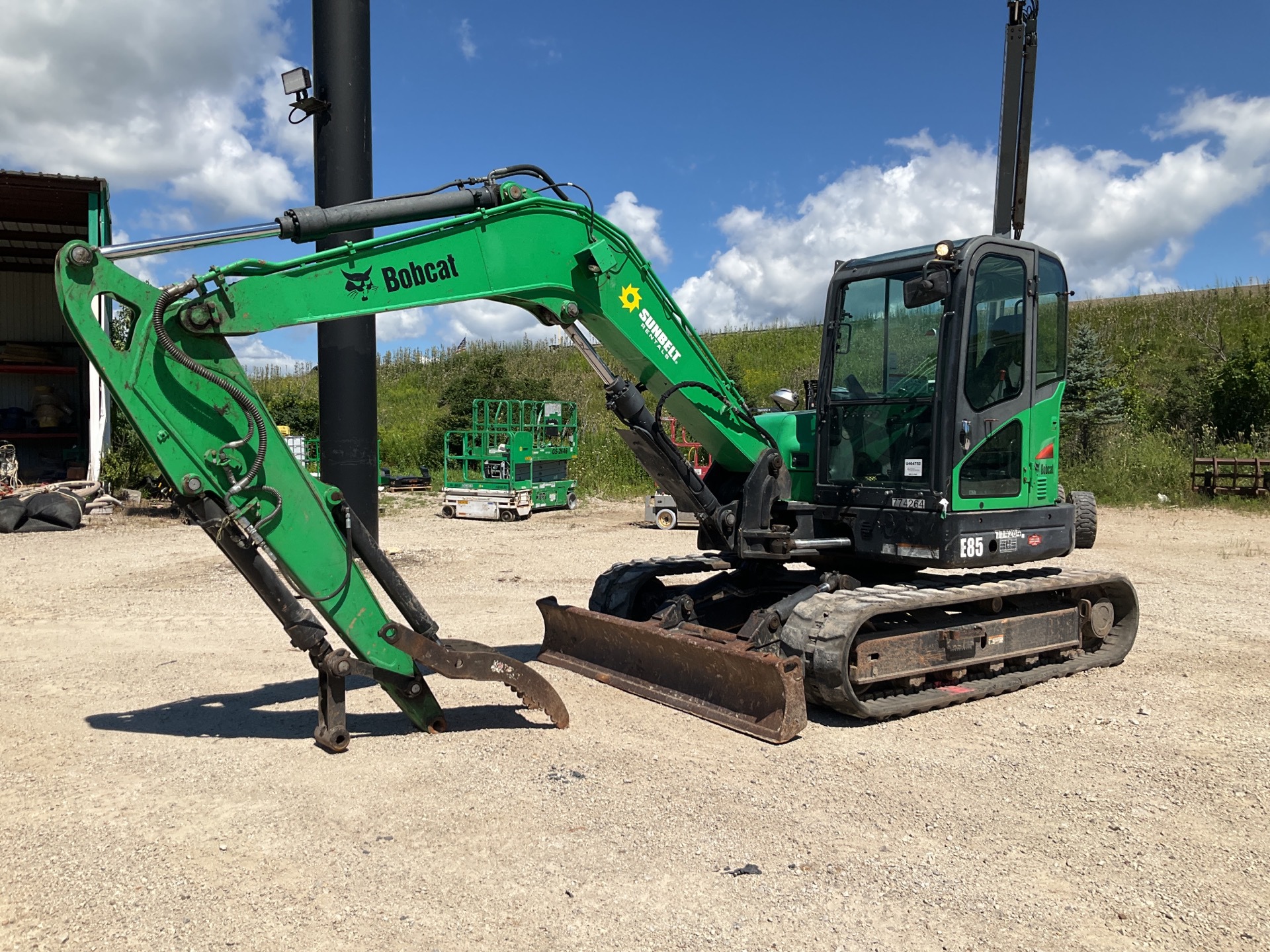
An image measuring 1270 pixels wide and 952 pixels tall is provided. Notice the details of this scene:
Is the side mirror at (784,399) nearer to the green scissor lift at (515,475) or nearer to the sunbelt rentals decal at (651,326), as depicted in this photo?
the sunbelt rentals decal at (651,326)

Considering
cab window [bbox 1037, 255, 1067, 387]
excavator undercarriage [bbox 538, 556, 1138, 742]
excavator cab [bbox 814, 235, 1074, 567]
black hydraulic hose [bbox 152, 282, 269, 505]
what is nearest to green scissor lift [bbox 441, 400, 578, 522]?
excavator undercarriage [bbox 538, 556, 1138, 742]

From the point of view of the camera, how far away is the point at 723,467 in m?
6.92

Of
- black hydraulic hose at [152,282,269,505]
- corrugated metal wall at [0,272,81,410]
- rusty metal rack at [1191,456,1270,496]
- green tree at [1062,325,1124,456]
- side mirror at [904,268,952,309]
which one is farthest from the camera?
corrugated metal wall at [0,272,81,410]

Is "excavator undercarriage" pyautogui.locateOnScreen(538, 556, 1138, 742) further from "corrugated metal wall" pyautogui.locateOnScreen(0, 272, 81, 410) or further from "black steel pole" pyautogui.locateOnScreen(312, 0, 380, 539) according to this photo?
"corrugated metal wall" pyautogui.locateOnScreen(0, 272, 81, 410)

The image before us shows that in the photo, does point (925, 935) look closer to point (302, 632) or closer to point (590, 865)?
point (590, 865)

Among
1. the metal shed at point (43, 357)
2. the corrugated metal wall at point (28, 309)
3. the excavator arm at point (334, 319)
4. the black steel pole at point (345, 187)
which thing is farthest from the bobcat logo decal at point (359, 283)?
the corrugated metal wall at point (28, 309)

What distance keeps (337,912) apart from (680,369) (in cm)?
385

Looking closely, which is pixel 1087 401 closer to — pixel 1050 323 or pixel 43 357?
pixel 1050 323

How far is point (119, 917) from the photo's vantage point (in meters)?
3.43

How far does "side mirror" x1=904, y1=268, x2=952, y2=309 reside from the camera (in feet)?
20.1

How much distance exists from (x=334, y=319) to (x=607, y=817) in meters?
2.78

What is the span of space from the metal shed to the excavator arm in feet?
54.0

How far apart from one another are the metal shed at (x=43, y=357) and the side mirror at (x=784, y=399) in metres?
16.3

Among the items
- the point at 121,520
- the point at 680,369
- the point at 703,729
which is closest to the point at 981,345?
the point at 680,369
